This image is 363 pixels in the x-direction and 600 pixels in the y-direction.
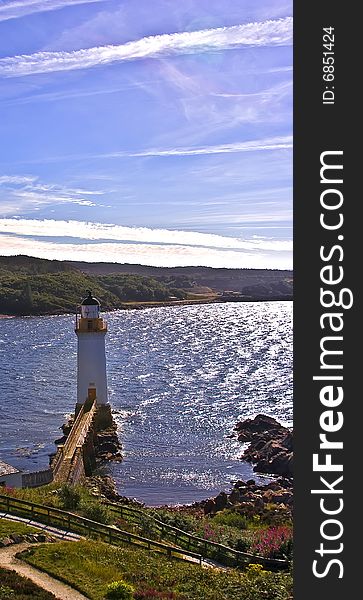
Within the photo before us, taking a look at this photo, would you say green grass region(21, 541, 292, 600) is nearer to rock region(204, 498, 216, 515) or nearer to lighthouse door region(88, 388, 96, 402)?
rock region(204, 498, 216, 515)

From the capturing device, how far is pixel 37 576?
15.5 metres

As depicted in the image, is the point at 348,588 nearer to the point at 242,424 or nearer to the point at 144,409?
the point at 242,424

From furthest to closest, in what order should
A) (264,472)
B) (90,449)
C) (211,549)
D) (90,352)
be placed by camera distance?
(90,352), (264,472), (90,449), (211,549)

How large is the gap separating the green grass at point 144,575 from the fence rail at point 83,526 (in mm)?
876

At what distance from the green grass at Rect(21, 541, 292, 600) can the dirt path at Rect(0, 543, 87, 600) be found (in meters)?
0.16

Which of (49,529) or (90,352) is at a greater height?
(90,352)

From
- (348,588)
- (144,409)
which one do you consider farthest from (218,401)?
(348,588)

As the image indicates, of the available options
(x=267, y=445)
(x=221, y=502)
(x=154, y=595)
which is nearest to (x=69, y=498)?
(x=154, y=595)

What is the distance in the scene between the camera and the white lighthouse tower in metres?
44.2

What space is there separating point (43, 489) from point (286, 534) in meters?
8.96

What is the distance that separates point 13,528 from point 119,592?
5.29m

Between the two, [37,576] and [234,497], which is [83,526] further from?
[234,497]

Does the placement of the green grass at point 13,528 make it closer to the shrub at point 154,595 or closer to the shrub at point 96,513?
the shrub at point 96,513

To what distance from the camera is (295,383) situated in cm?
786
